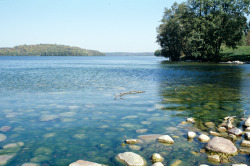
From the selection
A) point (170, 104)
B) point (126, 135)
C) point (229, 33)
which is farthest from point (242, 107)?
point (229, 33)

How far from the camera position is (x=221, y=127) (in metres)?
6.93

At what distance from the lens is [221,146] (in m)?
5.29

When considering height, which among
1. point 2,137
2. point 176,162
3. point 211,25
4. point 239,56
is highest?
point 211,25

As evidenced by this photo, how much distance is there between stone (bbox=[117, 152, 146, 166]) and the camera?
4675 millimetres

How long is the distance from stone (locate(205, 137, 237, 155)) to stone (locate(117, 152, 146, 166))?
183 centimetres

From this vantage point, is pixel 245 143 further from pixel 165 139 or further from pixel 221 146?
pixel 165 139

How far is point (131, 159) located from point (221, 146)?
2293mm

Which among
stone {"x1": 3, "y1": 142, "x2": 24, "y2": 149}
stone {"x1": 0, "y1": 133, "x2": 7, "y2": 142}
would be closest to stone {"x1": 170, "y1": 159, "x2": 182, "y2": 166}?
stone {"x1": 3, "y1": 142, "x2": 24, "y2": 149}

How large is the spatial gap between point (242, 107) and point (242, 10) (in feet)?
170

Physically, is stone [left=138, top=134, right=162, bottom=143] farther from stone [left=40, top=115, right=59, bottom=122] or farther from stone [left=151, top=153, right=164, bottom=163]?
stone [left=40, top=115, right=59, bottom=122]

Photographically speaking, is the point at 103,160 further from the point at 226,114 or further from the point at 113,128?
the point at 226,114

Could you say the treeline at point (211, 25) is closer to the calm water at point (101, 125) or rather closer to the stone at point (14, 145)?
the calm water at point (101, 125)

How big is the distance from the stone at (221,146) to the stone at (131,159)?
1831 mm

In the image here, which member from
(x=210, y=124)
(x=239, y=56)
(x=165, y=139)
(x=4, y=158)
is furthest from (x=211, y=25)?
(x=4, y=158)
